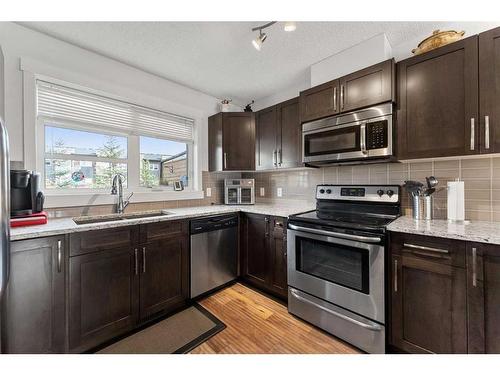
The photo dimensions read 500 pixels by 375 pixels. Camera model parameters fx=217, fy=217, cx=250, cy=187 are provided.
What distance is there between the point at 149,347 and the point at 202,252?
2.89 ft

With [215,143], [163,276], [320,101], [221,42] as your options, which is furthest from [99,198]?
[320,101]

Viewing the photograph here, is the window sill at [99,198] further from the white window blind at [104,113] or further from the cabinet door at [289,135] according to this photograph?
the cabinet door at [289,135]

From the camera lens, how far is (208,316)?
2.02m

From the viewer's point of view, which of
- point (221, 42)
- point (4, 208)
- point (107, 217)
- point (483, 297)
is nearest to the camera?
point (4, 208)

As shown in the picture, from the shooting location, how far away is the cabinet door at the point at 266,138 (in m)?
2.76

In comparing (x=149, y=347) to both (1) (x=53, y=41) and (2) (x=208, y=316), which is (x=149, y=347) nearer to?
(2) (x=208, y=316)

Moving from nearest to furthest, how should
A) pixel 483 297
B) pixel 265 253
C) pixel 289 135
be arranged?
1. pixel 483 297
2. pixel 265 253
3. pixel 289 135

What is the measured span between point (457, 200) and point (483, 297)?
27.7 inches

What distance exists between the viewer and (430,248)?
4.57ft

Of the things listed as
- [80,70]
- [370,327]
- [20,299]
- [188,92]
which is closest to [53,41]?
[80,70]

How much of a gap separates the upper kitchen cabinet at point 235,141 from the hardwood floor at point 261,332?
1.65 meters

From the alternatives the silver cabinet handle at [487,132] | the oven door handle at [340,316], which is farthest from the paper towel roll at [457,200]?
the oven door handle at [340,316]

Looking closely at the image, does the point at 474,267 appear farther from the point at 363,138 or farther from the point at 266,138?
the point at 266,138

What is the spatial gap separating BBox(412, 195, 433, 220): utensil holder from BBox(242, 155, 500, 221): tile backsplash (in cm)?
17
